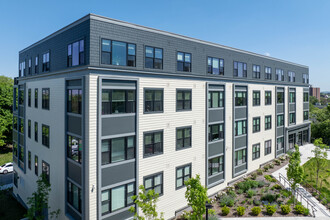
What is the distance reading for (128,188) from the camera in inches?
656

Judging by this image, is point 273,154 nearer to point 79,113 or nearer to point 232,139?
point 232,139

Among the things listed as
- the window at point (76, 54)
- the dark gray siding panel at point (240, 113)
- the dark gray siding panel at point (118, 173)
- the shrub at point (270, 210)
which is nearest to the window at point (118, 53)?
the window at point (76, 54)

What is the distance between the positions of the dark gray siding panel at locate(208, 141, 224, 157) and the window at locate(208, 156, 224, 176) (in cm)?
66

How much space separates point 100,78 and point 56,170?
9259 mm

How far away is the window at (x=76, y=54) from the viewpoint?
51.8ft

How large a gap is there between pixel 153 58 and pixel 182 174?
10734mm

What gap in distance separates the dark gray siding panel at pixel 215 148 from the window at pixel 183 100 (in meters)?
5.28

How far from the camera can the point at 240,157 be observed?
27.4m

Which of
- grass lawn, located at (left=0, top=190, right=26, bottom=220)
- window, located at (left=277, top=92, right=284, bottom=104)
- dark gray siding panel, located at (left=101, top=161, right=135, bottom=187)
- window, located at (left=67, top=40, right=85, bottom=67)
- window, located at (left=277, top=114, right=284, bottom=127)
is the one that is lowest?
grass lawn, located at (left=0, top=190, right=26, bottom=220)

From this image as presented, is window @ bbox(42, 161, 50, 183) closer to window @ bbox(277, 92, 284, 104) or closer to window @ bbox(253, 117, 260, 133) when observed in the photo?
window @ bbox(253, 117, 260, 133)

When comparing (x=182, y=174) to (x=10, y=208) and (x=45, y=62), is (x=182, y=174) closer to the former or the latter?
(x=45, y=62)

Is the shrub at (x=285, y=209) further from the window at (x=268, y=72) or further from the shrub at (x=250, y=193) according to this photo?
the window at (x=268, y=72)

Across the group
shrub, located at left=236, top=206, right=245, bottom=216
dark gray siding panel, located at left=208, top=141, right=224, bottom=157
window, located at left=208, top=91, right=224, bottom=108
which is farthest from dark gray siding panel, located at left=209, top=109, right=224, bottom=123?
shrub, located at left=236, top=206, right=245, bottom=216

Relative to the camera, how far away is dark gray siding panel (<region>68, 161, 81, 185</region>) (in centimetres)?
1573
